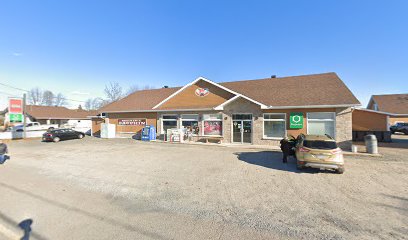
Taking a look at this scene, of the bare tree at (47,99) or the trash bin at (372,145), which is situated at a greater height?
the bare tree at (47,99)

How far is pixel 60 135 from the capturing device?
21078 millimetres

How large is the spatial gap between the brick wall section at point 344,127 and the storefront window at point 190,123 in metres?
12.1

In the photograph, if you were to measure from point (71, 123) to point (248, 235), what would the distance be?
4763 cm

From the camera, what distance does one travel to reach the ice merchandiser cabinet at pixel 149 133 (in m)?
19.9

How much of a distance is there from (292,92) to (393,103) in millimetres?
25847

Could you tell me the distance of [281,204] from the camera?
520cm

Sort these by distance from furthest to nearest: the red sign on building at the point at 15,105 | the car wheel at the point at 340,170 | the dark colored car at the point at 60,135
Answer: the red sign on building at the point at 15,105 → the dark colored car at the point at 60,135 → the car wheel at the point at 340,170

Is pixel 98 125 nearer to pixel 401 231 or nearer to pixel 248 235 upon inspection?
pixel 248 235

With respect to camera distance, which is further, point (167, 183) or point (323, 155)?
point (323, 155)

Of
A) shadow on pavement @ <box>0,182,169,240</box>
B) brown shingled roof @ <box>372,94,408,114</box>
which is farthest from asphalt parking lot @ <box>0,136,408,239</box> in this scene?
brown shingled roof @ <box>372,94,408,114</box>

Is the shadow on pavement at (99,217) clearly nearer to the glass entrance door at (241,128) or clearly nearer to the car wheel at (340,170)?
the car wheel at (340,170)

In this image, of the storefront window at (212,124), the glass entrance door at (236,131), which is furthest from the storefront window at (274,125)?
the storefront window at (212,124)

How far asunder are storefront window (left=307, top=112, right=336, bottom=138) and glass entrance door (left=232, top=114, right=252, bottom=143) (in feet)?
15.8

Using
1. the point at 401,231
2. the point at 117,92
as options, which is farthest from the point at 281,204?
the point at 117,92
